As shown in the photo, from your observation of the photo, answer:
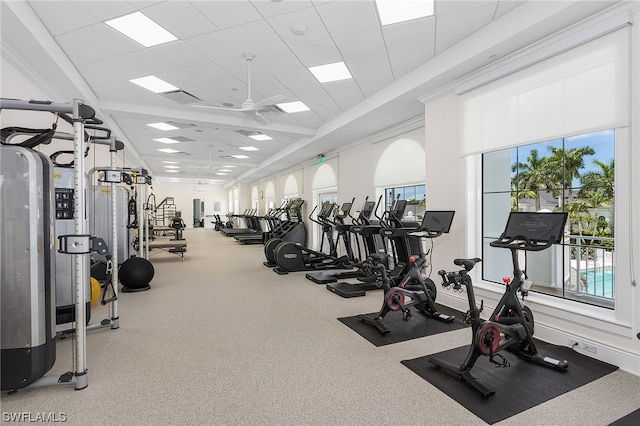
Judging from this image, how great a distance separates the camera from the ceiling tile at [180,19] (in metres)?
3.17

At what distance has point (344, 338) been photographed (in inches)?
133

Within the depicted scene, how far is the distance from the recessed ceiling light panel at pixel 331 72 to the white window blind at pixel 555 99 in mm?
1765

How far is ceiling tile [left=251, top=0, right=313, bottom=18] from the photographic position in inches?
123

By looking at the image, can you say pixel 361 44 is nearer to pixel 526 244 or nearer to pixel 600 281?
pixel 526 244

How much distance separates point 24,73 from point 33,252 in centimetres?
289

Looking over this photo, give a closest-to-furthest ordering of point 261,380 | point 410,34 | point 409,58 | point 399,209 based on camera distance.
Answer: point 261,380 → point 410,34 → point 409,58 → point 399,209

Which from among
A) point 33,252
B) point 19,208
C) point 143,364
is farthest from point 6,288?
point 143,364

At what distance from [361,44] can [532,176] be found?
137 inches

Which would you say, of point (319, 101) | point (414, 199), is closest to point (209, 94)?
point (319, 101)

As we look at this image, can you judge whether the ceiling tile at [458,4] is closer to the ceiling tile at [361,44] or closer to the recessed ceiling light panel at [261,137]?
the ceiling tile at [361,44]

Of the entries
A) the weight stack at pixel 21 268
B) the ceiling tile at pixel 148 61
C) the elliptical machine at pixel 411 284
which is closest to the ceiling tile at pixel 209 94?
the ceiling tile at pixel 148 61

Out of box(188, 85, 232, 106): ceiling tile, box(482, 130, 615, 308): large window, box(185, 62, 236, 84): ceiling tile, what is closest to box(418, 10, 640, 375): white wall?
box(482, 130, 615, 308): large window

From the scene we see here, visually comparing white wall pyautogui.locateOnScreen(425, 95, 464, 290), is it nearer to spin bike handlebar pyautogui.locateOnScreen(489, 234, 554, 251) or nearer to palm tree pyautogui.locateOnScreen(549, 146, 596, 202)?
palm tree pyautogui.locateOnScreen(549, 146, 596, 202)

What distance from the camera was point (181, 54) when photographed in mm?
4109
